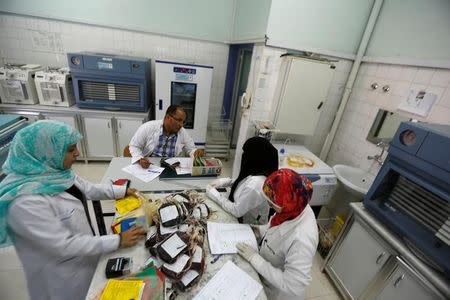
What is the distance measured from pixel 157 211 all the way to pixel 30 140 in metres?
0.76

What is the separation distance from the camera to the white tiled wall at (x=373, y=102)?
6.62 ft

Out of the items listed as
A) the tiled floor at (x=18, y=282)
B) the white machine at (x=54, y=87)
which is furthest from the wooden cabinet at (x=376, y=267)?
the white machine at (x=54, y=87)

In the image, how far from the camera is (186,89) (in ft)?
11.2

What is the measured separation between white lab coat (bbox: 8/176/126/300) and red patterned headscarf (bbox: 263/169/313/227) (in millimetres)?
896

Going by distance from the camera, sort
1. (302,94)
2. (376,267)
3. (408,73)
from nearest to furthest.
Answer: (376,267) < (408,73) < (302,94)

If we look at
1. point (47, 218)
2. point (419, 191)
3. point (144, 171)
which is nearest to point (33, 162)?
point (47, 218)

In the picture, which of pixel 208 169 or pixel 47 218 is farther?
pixel 208 169

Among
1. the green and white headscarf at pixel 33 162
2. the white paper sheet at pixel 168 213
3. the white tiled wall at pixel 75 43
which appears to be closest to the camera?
the green and white headscarf at pixel 33 162

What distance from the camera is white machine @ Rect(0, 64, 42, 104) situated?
9.23ft

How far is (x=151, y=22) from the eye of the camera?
3402 millimetres

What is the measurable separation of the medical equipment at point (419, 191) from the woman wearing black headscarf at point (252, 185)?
87cm

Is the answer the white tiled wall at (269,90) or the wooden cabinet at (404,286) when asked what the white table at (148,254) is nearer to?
the wooden cabinet at (404,286)

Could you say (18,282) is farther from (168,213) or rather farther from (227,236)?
(227,236)

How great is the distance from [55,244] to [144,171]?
969 millimetres
